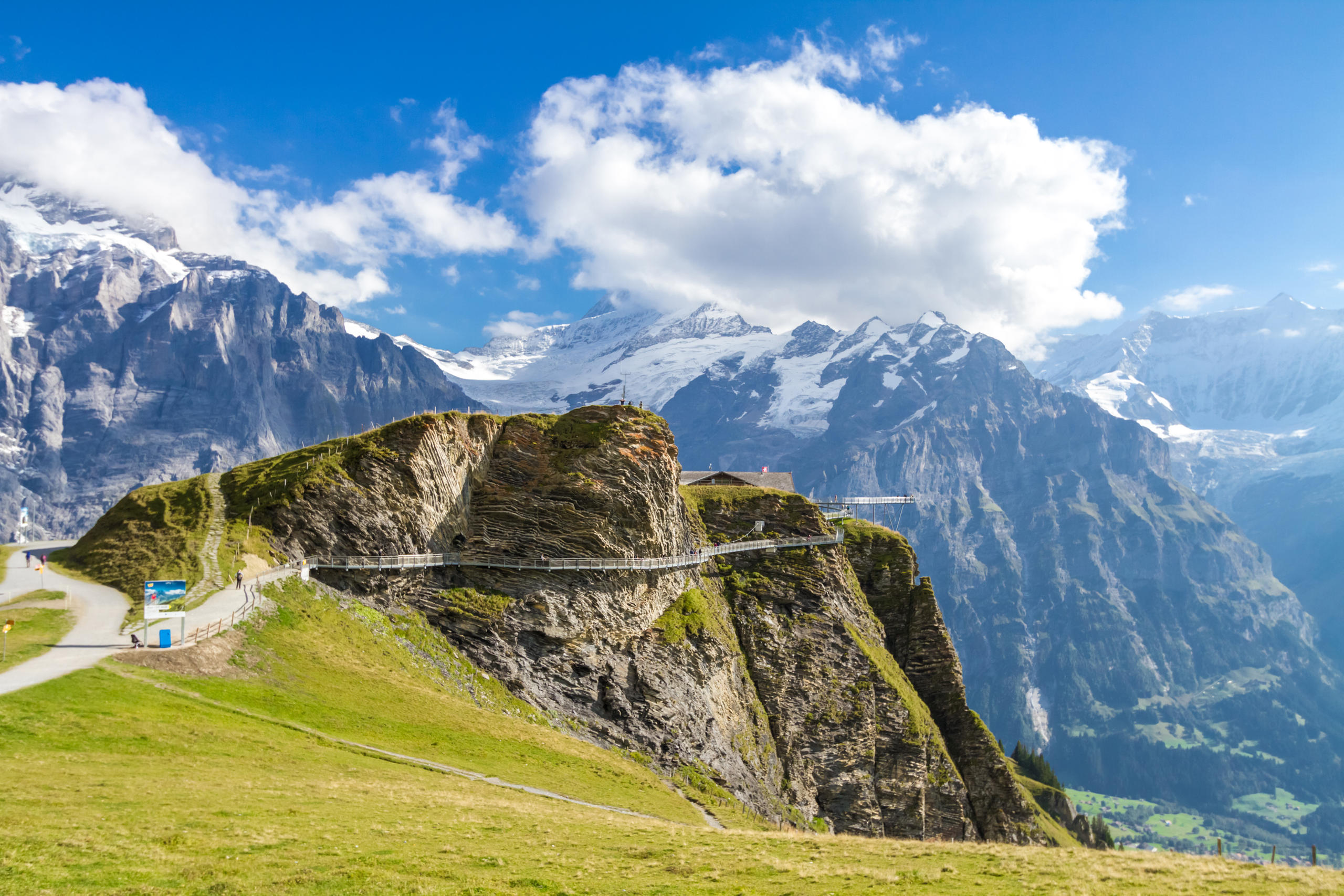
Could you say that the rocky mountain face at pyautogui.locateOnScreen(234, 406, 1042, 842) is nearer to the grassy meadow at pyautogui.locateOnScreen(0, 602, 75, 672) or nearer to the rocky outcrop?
the rocky outcrop

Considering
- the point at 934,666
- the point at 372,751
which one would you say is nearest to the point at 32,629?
the point at 372,751

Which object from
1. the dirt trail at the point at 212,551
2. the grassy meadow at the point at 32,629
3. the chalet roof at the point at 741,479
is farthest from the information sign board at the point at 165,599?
the chalet roof at the point at 741,479

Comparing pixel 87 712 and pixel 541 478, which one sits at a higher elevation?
pixel 541 478

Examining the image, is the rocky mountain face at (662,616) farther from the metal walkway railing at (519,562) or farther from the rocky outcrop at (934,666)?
the metal walkway railing at (519,562)

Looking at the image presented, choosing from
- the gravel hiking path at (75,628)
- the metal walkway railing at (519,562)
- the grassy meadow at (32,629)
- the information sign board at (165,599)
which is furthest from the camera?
the metal walkway railing at (519,562)

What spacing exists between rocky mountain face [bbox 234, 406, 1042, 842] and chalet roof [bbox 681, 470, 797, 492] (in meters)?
16.5

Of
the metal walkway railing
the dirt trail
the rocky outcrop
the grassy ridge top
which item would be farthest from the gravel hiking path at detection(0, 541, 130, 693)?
the rocky outcrop

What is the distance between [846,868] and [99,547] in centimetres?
6605

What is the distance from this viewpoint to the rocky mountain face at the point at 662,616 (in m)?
72.9

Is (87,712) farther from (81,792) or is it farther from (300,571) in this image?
(300,571)

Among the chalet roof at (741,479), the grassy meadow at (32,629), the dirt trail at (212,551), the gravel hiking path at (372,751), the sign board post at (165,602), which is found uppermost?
the chalet roof at (741,479)

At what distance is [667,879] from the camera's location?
27.9 meters

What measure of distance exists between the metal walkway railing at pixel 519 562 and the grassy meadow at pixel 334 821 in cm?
1371

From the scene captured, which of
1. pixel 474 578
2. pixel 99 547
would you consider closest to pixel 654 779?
pixel 474 578
